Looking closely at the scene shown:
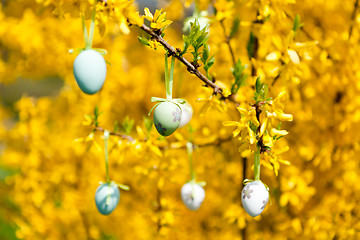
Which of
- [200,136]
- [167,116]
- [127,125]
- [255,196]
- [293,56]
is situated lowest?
[255,196]

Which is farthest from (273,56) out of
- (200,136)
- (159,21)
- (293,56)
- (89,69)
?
(200,136)

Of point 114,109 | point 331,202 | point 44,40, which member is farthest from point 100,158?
point 331,202

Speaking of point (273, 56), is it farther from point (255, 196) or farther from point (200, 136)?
point (200, 136)

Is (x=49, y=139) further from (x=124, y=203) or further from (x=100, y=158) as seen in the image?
(x=124, y=203)

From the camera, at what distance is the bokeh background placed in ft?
3.71

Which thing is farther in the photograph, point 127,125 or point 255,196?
point 127,125

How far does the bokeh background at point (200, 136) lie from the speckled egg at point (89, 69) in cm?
8

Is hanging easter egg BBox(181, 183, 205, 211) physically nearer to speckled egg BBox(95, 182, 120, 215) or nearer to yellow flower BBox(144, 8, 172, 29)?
speckled egg BBox(95, 182, 120, 215)

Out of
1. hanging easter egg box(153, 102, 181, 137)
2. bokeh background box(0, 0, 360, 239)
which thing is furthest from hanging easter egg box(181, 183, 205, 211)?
hanging easter egg box(153, 102, 181, 137)

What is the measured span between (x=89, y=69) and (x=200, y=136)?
3.77 ft

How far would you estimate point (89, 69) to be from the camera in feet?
2.31

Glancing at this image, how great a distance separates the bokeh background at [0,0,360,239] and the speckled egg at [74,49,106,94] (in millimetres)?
82

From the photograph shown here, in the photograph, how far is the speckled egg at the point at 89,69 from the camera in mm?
703

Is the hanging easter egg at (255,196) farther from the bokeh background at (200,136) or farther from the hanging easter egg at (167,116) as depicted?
the hanging easter egg at (167,116)
